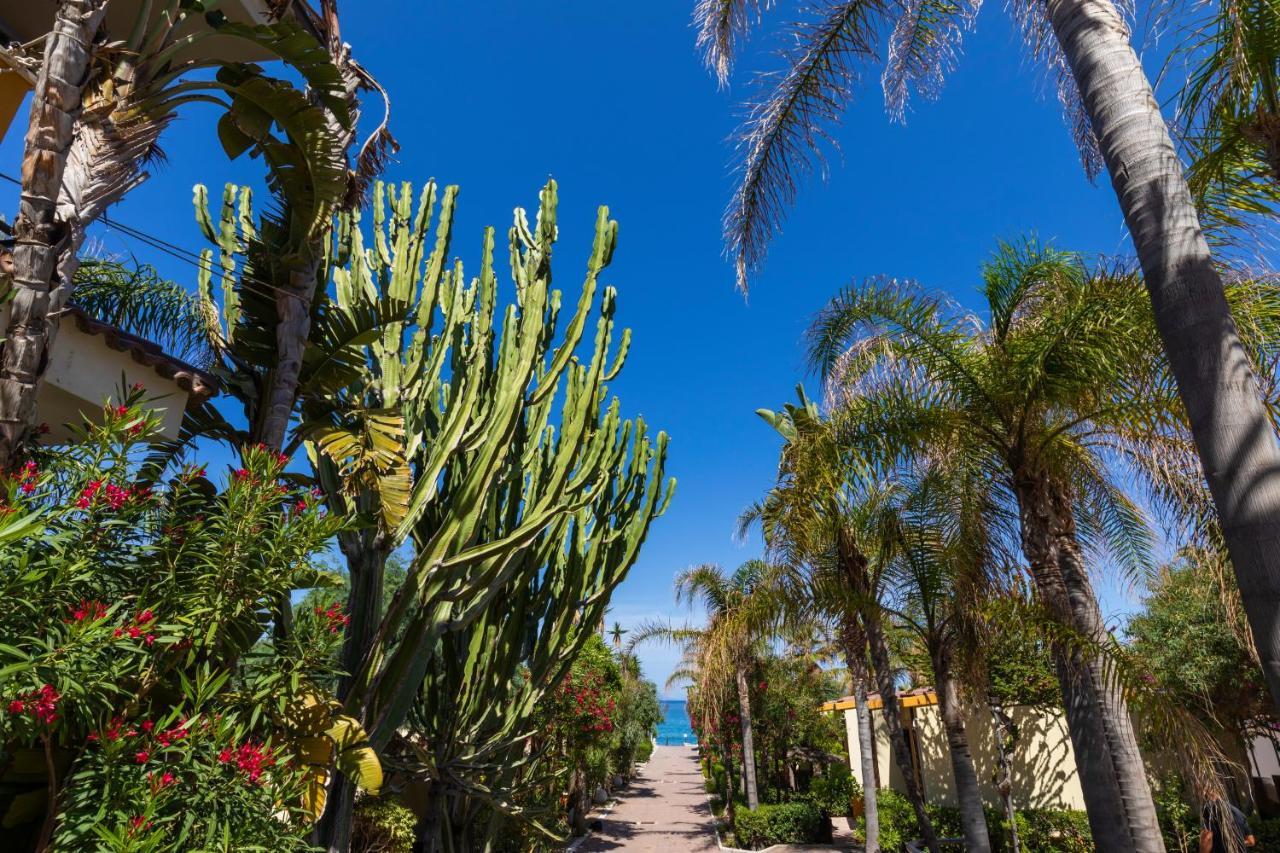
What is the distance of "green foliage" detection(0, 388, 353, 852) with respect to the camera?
7.04 ft

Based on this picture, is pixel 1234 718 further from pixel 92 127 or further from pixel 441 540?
pixel 92 127

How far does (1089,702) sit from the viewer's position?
5.45 metres

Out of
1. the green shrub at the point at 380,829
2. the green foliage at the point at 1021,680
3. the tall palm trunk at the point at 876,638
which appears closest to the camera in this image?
the green shrub at the point at 380,829

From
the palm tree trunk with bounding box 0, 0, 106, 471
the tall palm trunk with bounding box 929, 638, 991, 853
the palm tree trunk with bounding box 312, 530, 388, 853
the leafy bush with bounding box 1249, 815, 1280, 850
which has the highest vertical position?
the palm tree trunk with bounding box 0, 0, 106, 471

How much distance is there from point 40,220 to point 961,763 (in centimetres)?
950

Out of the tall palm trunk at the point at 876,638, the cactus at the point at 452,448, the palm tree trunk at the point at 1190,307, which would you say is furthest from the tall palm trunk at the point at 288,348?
the tall palm trunk at the point at 876,638

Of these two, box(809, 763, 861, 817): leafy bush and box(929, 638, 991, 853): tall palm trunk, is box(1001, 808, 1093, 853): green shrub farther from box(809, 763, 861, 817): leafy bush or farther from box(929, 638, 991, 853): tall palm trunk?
box(929, 638, 991, 853): tall palm trunk

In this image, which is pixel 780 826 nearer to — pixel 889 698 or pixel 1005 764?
pixel 1005 764

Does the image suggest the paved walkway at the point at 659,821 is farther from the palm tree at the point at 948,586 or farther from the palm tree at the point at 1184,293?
the palm tree at the point at 1184,293

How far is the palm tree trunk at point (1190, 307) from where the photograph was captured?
290cm

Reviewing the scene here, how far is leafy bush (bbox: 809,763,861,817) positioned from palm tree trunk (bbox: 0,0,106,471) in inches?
803

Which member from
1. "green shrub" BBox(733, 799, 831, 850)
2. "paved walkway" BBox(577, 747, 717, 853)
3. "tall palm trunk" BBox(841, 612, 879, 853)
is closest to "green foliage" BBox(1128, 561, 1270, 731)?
Answer: "tall palm trunk" BBox(841, 612, 879, 853)

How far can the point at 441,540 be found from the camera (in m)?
4.85

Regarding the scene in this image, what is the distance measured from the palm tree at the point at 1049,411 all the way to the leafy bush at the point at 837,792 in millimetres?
14185
